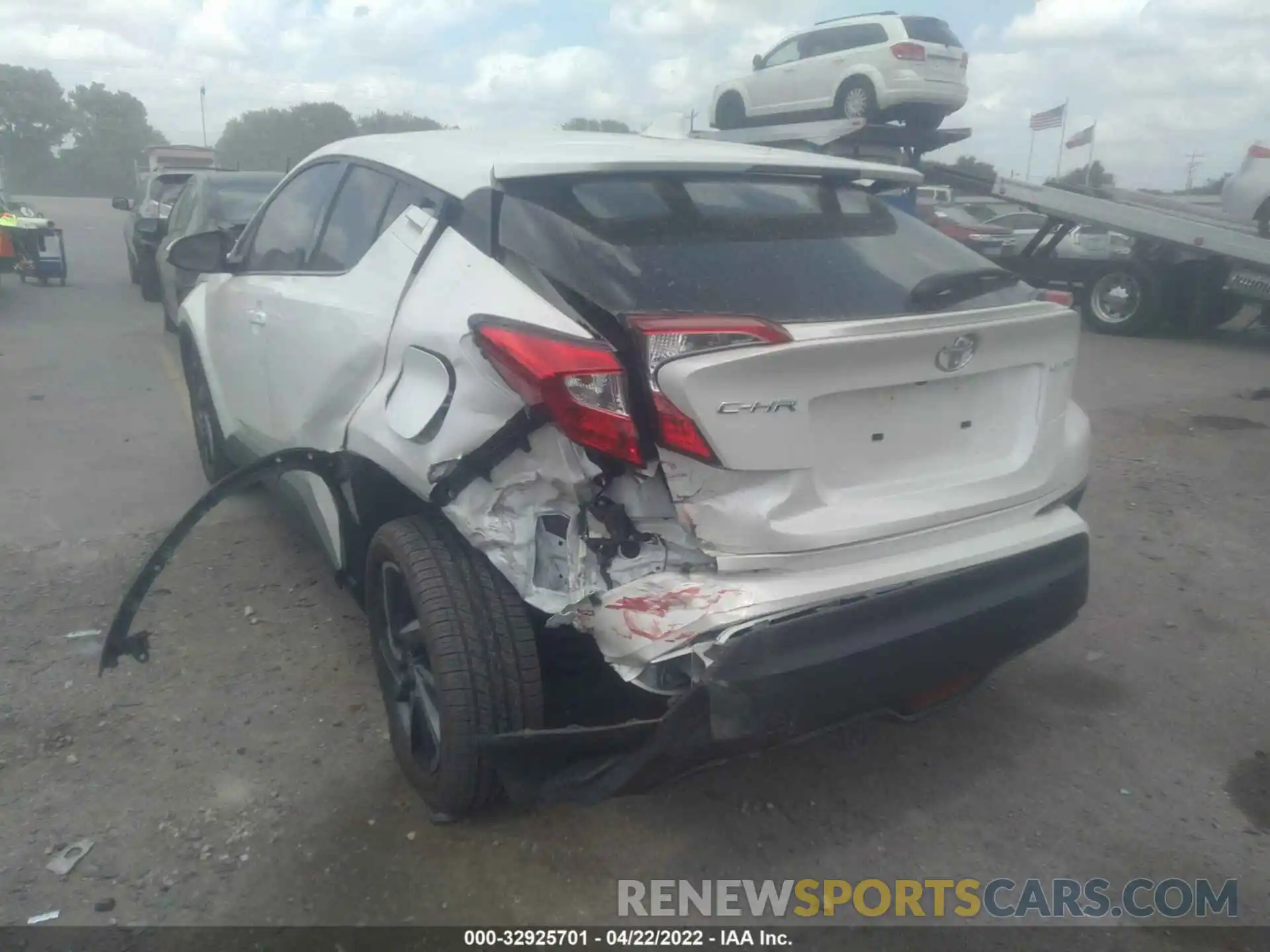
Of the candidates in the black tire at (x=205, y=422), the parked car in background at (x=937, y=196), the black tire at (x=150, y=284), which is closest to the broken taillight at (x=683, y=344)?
the black tire at (x=205, y=422)

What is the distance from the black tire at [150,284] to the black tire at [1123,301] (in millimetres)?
11813

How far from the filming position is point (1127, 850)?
2738 mm

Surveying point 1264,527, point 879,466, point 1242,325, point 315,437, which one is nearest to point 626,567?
point 879,466

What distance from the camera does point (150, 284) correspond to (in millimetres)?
13414

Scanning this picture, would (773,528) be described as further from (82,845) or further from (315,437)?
(82,845)

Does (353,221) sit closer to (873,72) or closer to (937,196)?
(873,72)

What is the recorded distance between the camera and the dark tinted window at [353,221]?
322 centimetres

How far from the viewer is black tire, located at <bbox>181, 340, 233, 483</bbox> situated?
5.00 metres

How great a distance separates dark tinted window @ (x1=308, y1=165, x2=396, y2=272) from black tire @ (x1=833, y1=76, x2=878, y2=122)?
988 centimetres

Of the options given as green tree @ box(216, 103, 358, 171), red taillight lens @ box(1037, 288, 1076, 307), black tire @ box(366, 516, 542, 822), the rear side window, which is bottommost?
black tire @ box(366, 516, 542, 822)

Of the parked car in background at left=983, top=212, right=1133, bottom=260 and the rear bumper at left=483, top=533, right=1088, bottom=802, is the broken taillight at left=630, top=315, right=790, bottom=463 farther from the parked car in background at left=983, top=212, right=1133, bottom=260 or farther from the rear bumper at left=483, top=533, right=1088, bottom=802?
the parked car in background at left=983, top=212, right=1133, bottom=260

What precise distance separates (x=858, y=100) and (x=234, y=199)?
7429mm

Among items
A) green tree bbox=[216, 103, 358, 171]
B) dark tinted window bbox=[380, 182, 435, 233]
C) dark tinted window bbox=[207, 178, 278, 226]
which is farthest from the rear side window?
green tree bbox=[216, 103, 358, 171]

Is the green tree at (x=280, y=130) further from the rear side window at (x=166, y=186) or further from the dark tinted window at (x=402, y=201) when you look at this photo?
the dark tinted window at (x=402, y=201)
